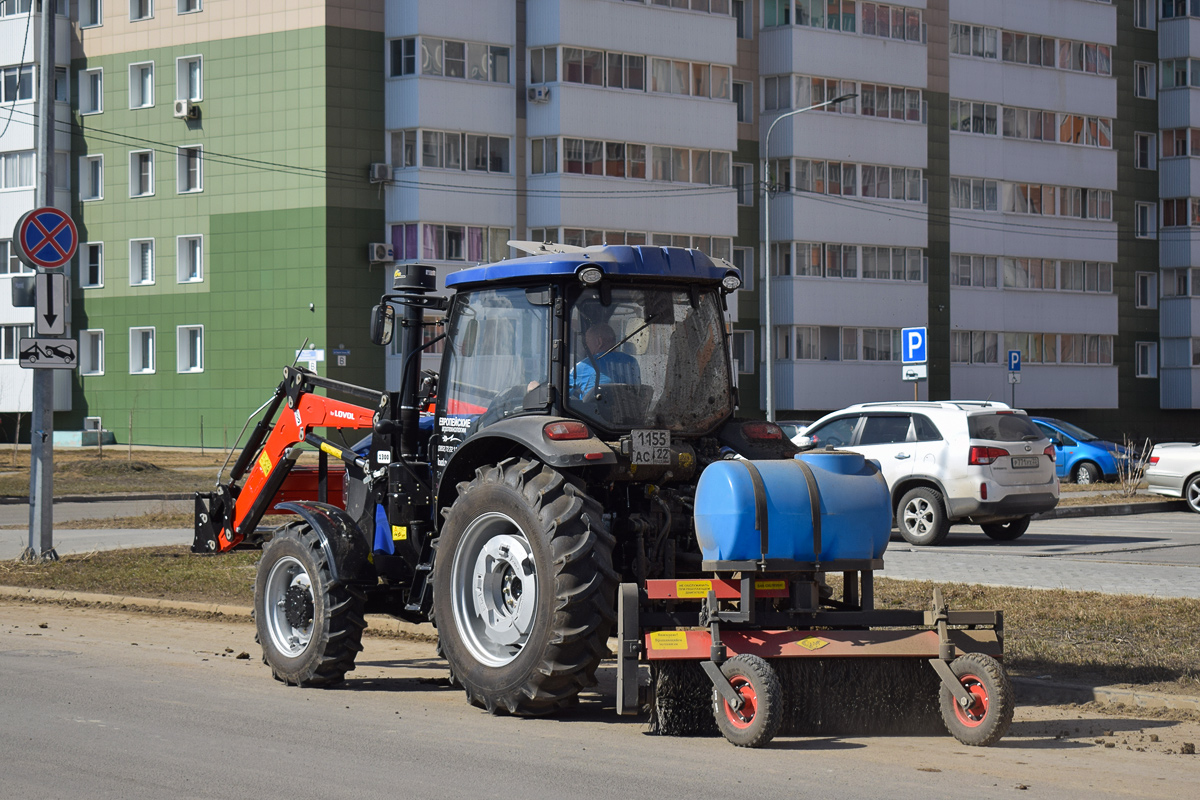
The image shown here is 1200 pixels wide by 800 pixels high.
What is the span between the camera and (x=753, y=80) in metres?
53.3

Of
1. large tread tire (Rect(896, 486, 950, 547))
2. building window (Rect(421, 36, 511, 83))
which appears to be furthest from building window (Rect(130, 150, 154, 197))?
large tread tire (Rect(896, 486, 950, 547))

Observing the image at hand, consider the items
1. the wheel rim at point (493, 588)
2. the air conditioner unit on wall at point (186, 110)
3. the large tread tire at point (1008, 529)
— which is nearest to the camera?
the wheel rim at point (493, 588)

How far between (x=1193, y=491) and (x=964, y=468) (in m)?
8.68

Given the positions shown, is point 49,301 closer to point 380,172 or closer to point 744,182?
point 380,172

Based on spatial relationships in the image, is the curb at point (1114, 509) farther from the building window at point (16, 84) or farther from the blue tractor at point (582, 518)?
the building window at point (16, 84)

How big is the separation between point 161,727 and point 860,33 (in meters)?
49.1

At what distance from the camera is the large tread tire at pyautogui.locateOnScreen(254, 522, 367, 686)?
30.6ft

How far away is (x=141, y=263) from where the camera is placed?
1981 inches

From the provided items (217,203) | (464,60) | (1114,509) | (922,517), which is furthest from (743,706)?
(217,203)

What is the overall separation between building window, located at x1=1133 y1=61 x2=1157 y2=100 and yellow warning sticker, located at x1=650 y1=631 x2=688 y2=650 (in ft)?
197

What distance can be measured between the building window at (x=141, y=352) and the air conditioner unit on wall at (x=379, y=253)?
8.83 metres

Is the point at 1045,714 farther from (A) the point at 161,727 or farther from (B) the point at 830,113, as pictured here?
(B) the point at 830,113

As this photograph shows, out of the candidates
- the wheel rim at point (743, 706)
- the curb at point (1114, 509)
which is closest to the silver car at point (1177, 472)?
the curb at point (1114, 509)

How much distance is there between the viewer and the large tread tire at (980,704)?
7438mm
